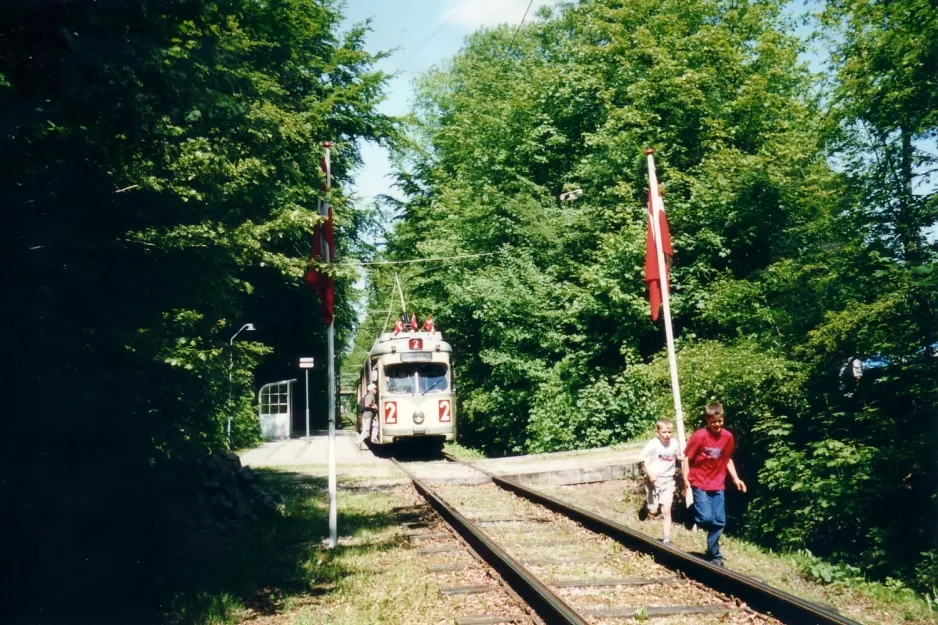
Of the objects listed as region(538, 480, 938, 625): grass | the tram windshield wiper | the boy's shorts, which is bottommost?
region(538, 480, 938, 625): grass

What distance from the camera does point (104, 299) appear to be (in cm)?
599

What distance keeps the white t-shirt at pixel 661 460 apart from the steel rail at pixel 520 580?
223cm

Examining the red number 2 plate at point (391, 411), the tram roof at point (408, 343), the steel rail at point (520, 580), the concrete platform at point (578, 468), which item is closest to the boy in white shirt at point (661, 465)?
the steel rail at point (520, 580)

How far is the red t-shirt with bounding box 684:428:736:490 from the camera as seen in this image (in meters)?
7.96

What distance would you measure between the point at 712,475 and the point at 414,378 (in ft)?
48.0

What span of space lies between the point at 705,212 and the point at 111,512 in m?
15.0

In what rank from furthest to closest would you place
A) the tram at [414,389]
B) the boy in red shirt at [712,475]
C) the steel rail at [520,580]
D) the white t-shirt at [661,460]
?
the tram at [414,389] < the white t-shirt at [661,460] < the boy in red shirt at [712,475] < the steel rail at [520,580]

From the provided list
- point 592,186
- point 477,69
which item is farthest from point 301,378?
point 592,186

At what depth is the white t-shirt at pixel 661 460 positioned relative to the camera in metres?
9.12

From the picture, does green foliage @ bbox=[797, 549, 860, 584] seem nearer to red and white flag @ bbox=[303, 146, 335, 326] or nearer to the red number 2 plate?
red and white flag @ bbox=[303, 146, 335, 326]

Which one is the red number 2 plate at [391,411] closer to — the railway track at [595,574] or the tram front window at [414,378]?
A: the tram front window at [414,378]

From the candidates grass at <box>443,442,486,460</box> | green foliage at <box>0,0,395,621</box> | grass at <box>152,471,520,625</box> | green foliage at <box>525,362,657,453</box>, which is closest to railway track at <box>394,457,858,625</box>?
grass at <box>152,471,520,625</box>

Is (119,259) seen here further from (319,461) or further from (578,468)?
(319,461)

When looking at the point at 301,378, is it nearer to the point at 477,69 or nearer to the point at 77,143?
the point at 477,69
